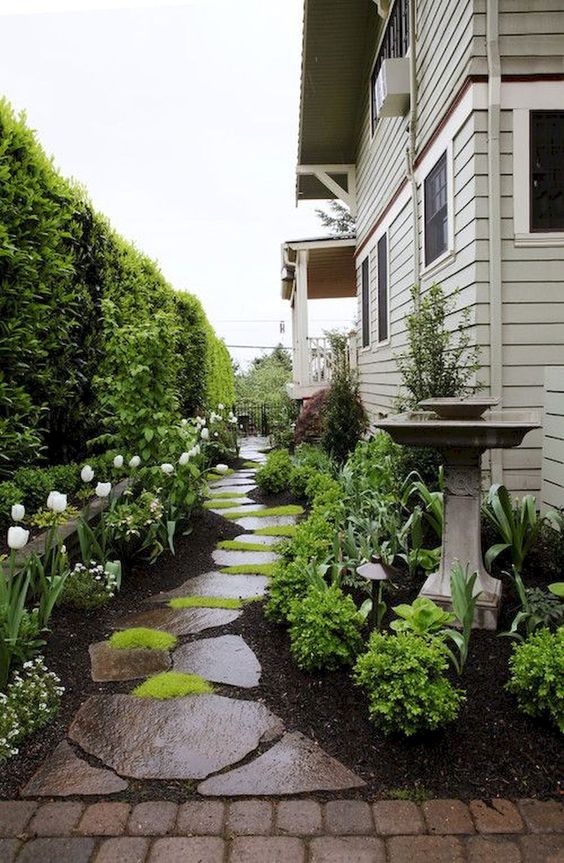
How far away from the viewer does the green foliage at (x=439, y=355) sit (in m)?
5.01

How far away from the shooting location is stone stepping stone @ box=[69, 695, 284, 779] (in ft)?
7.36

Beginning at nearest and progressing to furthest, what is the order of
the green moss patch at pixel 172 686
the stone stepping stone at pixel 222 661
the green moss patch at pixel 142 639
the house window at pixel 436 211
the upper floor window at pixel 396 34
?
1. the green moss patch at pixel 172 686
2. the stone stepping stone at pixel 222 661
3. the green moss patch at pixel 142 639
4. the house window at pixel 436 211
5. the upper floor window at pixel 396 34

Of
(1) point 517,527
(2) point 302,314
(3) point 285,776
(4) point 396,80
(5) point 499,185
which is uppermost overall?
(4) point 396,80

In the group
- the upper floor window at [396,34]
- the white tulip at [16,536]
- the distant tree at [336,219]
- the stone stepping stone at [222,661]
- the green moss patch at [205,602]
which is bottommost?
the stone stepping stone at [222,661]

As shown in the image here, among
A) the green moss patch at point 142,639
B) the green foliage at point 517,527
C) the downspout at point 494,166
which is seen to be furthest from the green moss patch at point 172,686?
the downspout at point 494,166

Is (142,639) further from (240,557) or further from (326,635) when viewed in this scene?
(240,557)

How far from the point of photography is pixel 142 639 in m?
3.23

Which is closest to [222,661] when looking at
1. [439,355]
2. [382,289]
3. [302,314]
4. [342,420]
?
[439,355]

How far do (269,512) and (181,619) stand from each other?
296cm

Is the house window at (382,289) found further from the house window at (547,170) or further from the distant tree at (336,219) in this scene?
the distant tree at (336,219)

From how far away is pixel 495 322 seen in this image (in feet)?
15.7

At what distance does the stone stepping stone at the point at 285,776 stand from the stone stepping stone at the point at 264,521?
3.52 meters

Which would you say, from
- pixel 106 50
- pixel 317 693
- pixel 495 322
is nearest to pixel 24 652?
pixel 317 693

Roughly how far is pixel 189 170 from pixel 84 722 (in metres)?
33.0
